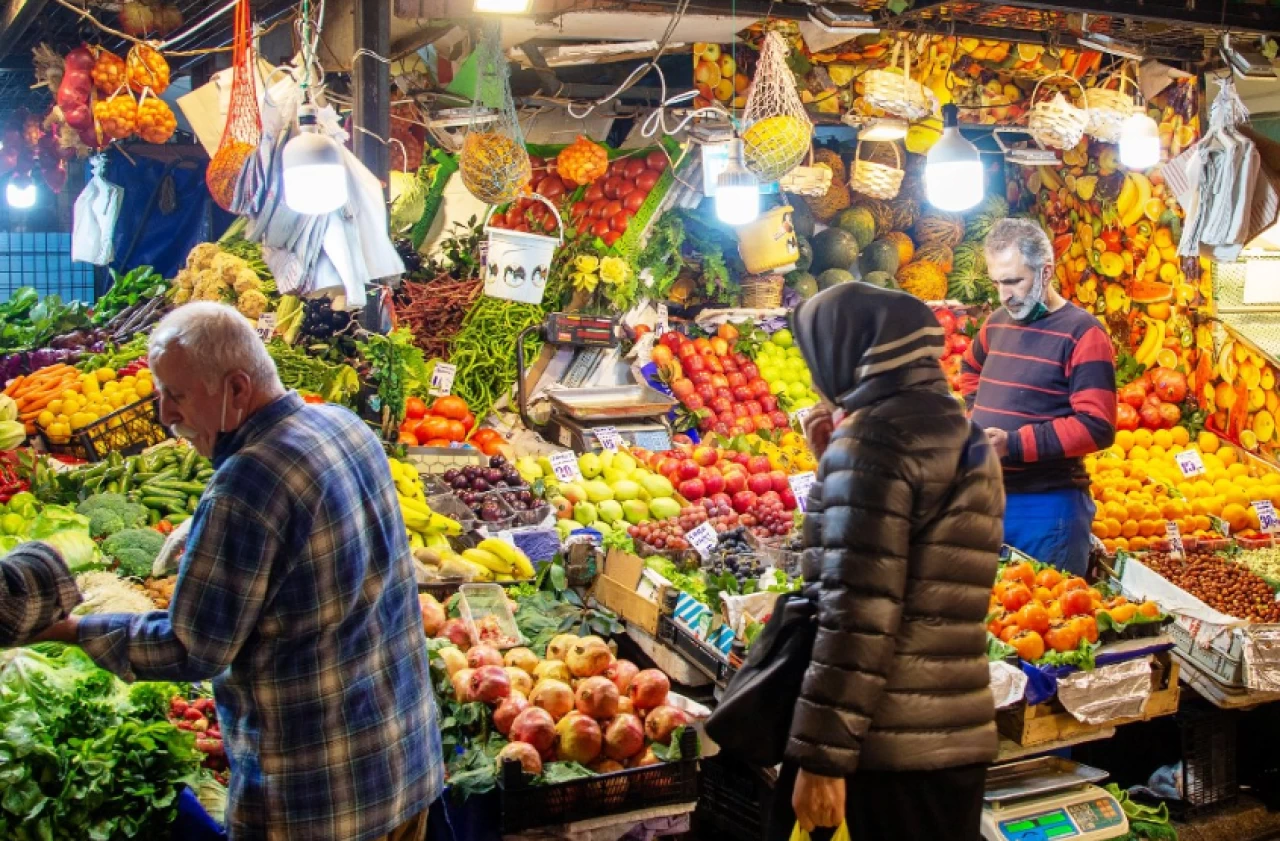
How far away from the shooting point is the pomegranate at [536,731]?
320 cm

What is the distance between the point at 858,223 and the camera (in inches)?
323

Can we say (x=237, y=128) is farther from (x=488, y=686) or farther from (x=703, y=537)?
(x=488, y=686)

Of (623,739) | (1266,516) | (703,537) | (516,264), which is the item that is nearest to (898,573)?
(623,739)

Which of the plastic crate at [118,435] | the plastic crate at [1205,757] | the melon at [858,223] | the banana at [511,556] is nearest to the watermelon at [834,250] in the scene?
the melon at [858,223]

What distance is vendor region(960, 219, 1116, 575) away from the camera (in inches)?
186

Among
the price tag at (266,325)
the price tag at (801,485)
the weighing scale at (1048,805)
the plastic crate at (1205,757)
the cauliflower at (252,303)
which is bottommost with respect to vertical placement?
the plastic crate at (1205,757)

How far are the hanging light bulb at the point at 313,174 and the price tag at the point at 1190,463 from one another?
4803mm

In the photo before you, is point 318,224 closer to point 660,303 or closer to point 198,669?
point 660,303

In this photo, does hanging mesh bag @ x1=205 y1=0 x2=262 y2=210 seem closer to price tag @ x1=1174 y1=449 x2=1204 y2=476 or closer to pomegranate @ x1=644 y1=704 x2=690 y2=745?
pomegranate @ x1=644 y1=704 x2=690 y2=745

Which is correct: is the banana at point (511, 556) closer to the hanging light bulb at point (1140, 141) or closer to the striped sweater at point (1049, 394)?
the striped sweater at point (1049, 394)

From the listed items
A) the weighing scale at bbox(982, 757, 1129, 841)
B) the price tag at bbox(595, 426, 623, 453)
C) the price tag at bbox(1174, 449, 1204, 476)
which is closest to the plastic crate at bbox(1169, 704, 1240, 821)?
the weighing scale at bbox(982, 757, 1129, 841)

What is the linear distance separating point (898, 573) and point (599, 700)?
1.17 m

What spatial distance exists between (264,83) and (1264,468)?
5821 mm

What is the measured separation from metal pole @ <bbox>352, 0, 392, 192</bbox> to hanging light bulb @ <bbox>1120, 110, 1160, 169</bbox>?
13.9ft
